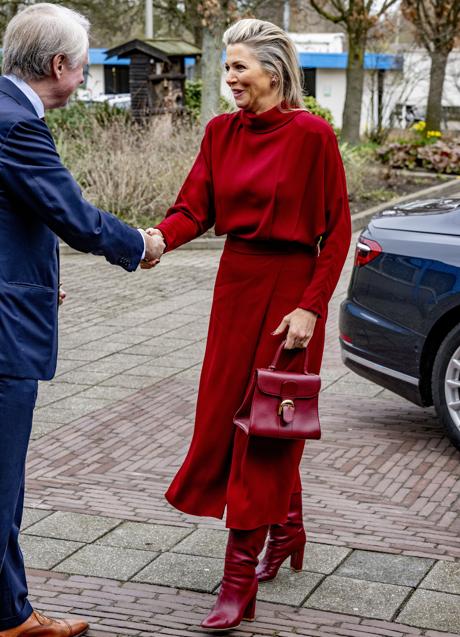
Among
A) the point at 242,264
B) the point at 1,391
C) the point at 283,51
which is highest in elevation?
the point at 283,51

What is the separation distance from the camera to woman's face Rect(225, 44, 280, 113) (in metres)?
3.77

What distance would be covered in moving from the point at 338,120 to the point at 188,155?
37097 millimetres

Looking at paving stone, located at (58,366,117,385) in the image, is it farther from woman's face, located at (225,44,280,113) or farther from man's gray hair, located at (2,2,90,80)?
man's gray hair, located at (2,2,90,80)

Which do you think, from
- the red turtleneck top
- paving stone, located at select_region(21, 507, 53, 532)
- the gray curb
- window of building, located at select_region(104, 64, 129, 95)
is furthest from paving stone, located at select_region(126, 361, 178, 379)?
window of building, located at select_region(104, 64, 129, 95)

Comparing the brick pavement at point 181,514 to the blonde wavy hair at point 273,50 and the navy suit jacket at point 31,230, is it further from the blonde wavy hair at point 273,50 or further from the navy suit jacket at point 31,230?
the blonde wavy hair at point 273,50

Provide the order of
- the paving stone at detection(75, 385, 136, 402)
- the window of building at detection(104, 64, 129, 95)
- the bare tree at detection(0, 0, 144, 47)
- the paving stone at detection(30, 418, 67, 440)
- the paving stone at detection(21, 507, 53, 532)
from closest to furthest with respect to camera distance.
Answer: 1. the paving stone at detection(21, 507, 53, 532)
2. the paving stone at detection(30, 418, 67, 440)
3. the paving stone at detection(75, 385, 136, 402)
4. the bare tree at detection(0, 0, 144, 47)
5. the window of building at detection(104, 64, 129, 95)

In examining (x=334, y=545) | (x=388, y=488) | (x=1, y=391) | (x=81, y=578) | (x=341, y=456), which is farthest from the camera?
(x=341, y=456)

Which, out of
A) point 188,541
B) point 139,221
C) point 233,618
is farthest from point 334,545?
point 139,221

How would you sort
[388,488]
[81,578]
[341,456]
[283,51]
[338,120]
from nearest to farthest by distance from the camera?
[283,51] < [81,578] < [388,488] < [341,456] < [338,120]

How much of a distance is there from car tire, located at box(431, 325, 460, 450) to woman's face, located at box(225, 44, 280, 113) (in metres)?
2.36

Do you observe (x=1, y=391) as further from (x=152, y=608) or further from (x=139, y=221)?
(x=139, y=221)

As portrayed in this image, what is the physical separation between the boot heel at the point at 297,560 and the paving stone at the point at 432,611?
1.51 feet

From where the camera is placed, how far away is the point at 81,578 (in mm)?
4281

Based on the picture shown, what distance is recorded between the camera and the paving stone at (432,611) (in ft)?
12.7
